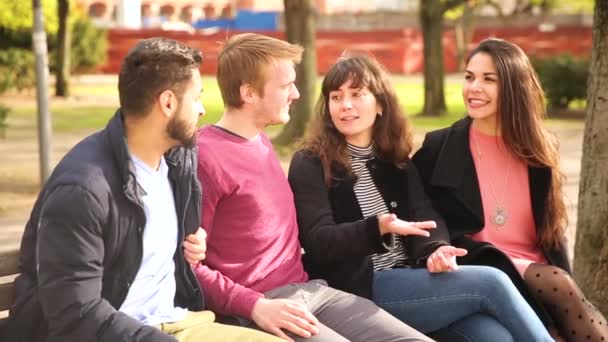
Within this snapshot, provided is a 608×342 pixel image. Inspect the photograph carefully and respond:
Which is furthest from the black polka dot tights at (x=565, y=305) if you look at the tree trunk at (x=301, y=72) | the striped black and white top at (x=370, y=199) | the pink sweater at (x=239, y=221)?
the tree trunk at (x=301, y=72)

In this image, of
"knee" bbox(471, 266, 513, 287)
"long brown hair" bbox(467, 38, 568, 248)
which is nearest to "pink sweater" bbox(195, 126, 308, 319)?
"knee" bbox(471, 266, 513, 287)

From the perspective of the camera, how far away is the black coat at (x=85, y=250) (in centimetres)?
292

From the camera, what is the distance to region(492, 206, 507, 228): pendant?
431 centimetres

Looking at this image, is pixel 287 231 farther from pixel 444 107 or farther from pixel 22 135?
pixel 444 107

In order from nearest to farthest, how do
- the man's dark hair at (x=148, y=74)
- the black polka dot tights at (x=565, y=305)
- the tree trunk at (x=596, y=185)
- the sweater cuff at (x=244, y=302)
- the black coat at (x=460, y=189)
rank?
the man's dark hair at (x=148, y=74) → the sweater cuff at (x=244, y=302) → the black polka dot tights at (x=565, y=305) → the black coat at (x=460, y=189) → the tree trunk at (x=596, y=185)

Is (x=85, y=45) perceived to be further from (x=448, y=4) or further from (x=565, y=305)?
(x=565, y=305)

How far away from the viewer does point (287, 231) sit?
380 cm

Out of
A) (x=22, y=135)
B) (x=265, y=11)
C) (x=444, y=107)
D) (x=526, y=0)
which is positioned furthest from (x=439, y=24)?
A: (x=265, y=11)

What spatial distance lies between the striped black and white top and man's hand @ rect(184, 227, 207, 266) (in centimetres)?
84

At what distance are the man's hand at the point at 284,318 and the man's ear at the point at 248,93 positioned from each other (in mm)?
713

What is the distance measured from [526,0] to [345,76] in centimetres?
6076

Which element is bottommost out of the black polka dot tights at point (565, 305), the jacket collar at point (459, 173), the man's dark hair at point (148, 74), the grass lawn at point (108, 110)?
the grass lawn at point (108, 110)

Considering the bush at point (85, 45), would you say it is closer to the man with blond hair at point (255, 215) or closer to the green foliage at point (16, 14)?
the green foliage at point (16, 14)

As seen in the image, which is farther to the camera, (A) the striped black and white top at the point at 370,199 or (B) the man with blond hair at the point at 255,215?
(A) the striped black and white top at the point at 370,199
